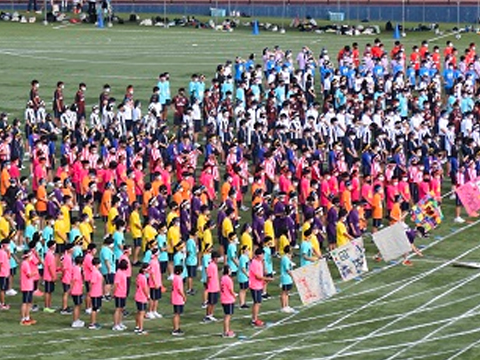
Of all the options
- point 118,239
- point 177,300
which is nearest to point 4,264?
point 118,239

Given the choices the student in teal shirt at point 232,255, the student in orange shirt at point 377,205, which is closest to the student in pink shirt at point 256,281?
the student in teal shirt at point 232,255

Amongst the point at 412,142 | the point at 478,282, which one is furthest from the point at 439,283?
the point at 412,142

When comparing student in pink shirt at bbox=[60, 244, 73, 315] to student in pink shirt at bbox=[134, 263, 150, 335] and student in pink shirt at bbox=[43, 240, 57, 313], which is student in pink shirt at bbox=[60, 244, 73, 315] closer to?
student in pink shirt at bbox=[43, 240, 57, 313]

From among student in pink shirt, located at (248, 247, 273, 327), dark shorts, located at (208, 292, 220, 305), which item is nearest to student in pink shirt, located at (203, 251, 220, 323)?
dark shorts, located at (208, 292, 220, 305)

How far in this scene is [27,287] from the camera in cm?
2659

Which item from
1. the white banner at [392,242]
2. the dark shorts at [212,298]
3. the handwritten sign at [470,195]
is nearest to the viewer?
the dark shorts at [212,298]

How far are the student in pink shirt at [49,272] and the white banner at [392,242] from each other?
6.64 metres

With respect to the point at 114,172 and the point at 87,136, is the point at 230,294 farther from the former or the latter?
the point at 87,136

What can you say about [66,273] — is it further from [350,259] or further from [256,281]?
[350,259]

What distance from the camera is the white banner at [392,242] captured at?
97.7 feet

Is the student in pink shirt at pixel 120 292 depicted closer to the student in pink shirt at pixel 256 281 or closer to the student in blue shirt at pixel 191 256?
the student in blue shirt at pixel 191 256

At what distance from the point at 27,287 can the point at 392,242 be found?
7640mm

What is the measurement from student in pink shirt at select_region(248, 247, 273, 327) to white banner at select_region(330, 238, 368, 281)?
7.21ft

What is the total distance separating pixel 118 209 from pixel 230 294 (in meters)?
5.31
